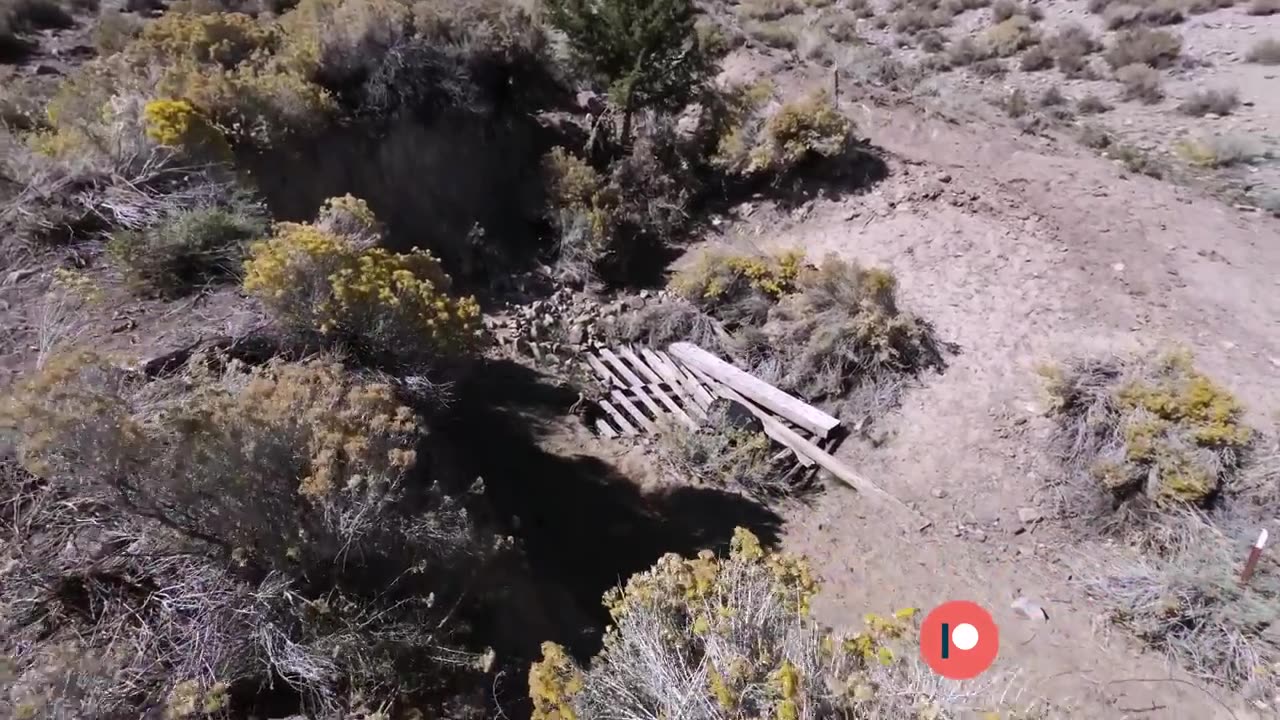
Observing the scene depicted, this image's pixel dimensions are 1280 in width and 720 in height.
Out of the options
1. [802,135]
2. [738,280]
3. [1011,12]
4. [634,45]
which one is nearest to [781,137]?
[802,135]

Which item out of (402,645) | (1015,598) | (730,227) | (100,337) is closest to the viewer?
(402,645)

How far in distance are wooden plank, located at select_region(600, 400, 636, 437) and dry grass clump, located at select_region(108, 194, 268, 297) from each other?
12.7 ft

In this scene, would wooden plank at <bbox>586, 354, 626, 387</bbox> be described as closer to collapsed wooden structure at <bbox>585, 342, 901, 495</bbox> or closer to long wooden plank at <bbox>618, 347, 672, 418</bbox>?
collapsed wooden structure at <bbox>585, 342, 901, 495</bbox>

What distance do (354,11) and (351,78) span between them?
0.86m

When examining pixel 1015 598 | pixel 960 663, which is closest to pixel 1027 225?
pixel 1015 598

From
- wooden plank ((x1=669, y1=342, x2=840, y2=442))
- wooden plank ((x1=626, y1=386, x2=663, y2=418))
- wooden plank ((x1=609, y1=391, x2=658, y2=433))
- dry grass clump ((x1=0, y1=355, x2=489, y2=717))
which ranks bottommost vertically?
wooden plank ((x1=609, y1=391, x2=658, y2=433))

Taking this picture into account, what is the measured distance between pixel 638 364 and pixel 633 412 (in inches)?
33.2

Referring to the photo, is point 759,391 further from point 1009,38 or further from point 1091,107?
point 1009,38

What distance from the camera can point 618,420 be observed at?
830cm

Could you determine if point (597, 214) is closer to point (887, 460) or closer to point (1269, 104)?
point (887, 460)

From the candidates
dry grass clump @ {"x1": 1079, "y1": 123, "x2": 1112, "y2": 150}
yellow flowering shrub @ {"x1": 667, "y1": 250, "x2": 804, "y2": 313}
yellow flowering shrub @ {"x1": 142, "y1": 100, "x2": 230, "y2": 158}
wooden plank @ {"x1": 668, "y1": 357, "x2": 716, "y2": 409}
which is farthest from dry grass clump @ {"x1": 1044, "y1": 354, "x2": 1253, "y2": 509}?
yellow flowering shrub @ {"x1": 142, "y1": 100, "x2": 230, "y2": 158}

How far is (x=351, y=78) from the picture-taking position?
945 cm

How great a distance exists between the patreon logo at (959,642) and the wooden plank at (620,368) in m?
4.01

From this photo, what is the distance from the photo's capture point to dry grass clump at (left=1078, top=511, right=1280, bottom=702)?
5.68m
